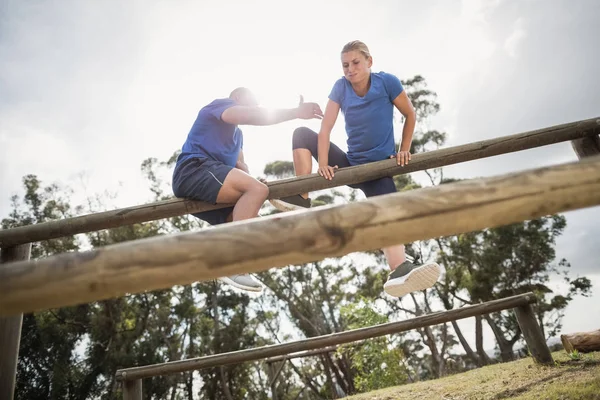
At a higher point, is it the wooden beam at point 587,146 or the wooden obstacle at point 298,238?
the wooden beam at point 587,146

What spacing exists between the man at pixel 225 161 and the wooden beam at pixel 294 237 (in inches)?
60.4

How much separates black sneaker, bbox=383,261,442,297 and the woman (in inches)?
29.4

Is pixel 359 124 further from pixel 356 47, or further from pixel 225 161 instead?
pixel 225 161

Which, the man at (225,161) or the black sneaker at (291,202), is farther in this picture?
the black sneaker at (291,202)

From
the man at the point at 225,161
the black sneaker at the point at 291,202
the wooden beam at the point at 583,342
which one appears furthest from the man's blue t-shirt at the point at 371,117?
the wooden beam at the point at 583,342

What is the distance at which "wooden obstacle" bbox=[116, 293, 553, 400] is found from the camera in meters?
3.96

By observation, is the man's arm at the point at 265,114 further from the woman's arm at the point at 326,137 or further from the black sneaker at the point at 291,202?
the black sneaker at the point at 291,202

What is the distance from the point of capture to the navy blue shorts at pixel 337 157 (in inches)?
116

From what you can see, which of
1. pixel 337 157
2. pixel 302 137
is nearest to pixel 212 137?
pixel 302 137

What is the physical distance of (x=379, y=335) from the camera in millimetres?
4301

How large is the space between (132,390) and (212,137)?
3153 mm

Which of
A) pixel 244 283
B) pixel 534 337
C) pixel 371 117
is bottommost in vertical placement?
pixel 534 337

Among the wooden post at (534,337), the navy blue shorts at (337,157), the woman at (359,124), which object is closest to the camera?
the navy blue shorts at (337,157)

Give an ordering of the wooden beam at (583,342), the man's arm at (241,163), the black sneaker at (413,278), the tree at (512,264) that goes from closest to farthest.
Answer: the black sneaker at (413,278) → the man's arm at (241,163) → the wooden beam at (583,342) → the tree at (512,264)
